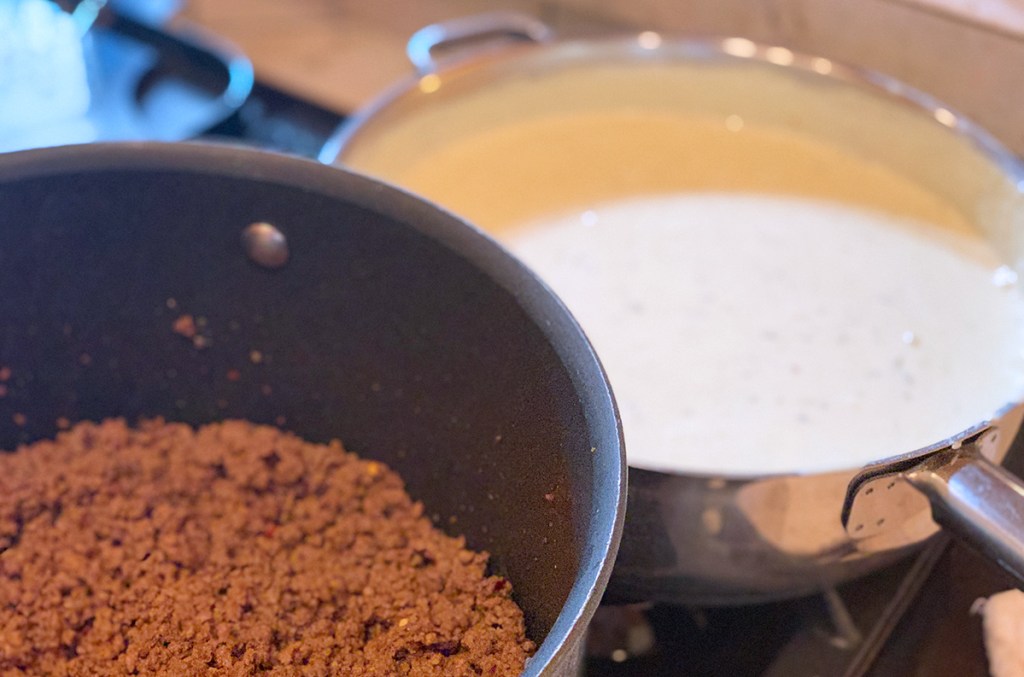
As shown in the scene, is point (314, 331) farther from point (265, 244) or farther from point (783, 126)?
point (783, 126)

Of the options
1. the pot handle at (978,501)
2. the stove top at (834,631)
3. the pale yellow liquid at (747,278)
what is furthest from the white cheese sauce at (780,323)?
the pot handle at (978,501)

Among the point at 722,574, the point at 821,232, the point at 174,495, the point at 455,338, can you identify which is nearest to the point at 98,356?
the point at 174,495

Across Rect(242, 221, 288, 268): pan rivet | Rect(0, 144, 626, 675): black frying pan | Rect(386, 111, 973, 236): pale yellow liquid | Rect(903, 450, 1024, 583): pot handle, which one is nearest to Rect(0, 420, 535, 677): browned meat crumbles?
Rect(0, 144, 626, 675): black frying pan

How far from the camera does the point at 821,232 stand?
39.4 inches

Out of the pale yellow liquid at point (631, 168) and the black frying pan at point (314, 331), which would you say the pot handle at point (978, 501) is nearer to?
the black frying pan at point (314, 331)

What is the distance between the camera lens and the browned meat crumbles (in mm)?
537

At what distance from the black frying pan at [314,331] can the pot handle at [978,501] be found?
20 centimetres

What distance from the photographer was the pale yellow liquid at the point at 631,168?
1.04 m

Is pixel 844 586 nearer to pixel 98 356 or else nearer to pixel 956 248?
pixel 956 248

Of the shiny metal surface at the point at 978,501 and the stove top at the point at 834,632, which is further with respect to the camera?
the stove top at the point at 834,632

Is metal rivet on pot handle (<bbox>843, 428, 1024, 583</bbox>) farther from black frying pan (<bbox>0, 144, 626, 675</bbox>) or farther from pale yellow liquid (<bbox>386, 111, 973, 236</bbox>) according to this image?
pale yellow liquid (<bbox>386, 111, 973, 236</bbox>)

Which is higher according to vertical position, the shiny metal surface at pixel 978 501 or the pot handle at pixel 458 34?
the pot handle at pixel 458 34

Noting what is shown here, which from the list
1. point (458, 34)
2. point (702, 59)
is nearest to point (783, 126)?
point (702, 59)

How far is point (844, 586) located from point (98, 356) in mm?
598
